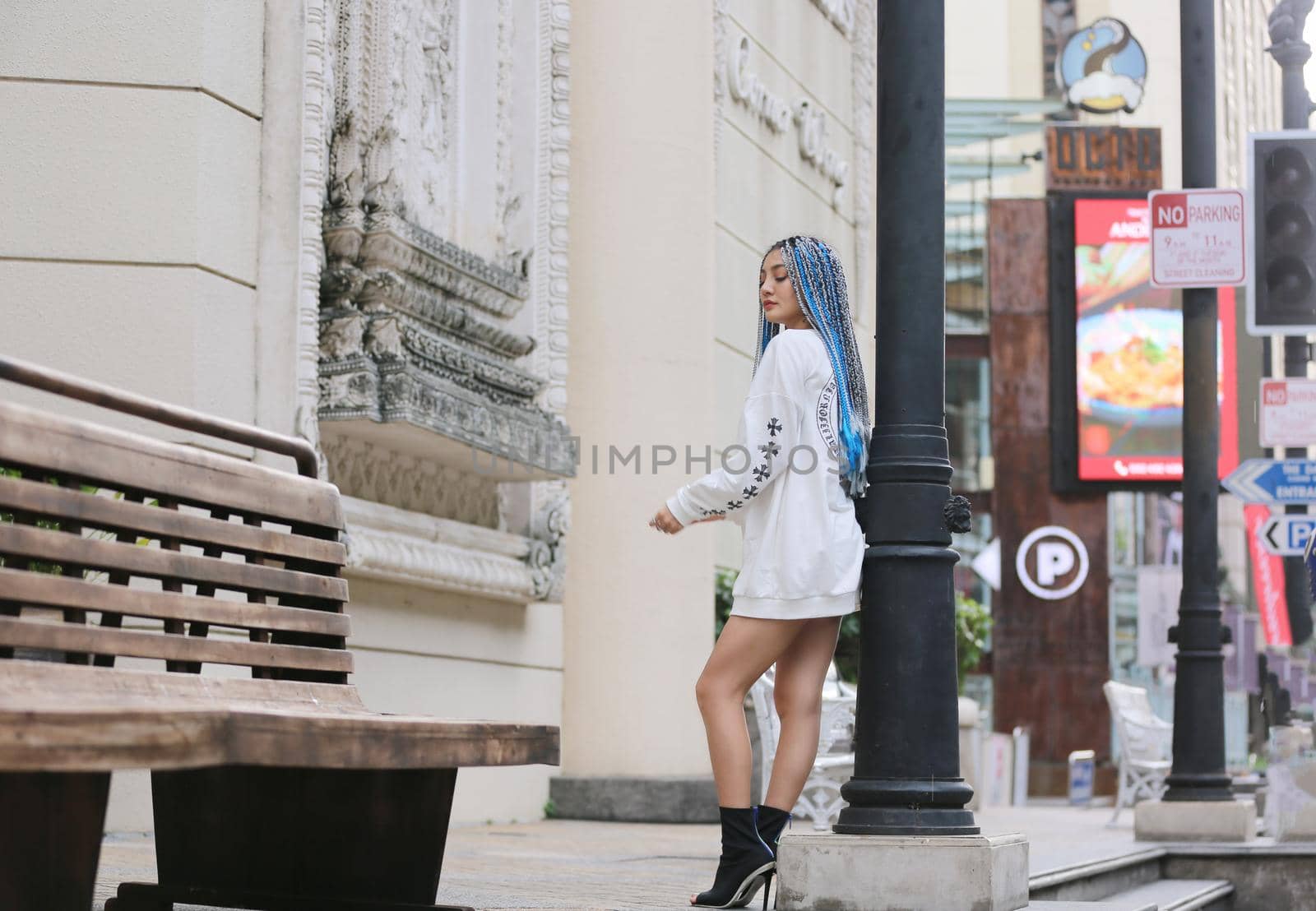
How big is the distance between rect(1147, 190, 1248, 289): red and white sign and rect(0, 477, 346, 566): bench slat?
8452 millimetres

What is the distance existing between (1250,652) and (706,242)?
37.0 m

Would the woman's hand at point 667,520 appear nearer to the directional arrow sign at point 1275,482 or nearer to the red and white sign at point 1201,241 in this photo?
the red and white sign at point 1201,241

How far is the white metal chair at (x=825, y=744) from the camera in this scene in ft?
28.4

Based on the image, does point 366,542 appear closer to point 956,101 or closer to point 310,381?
point 310,381

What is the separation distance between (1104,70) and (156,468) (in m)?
44.7

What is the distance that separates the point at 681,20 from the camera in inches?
455

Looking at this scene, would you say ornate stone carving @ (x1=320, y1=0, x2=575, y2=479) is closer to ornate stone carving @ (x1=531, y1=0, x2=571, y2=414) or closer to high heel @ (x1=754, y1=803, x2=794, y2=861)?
ornate stone carving @ (x1=531, y1=0, x2=571, y2=414)

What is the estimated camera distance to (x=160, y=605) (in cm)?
368

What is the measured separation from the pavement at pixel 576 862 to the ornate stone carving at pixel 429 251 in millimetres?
1933

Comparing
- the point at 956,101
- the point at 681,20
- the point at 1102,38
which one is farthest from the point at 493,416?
the point at 1102,38

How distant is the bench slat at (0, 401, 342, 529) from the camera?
3260mm

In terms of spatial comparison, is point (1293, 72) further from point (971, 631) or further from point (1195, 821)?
point (1195, 821)

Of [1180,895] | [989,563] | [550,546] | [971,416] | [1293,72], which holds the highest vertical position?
[971,416]

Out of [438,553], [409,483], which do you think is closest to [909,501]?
[438,553]
